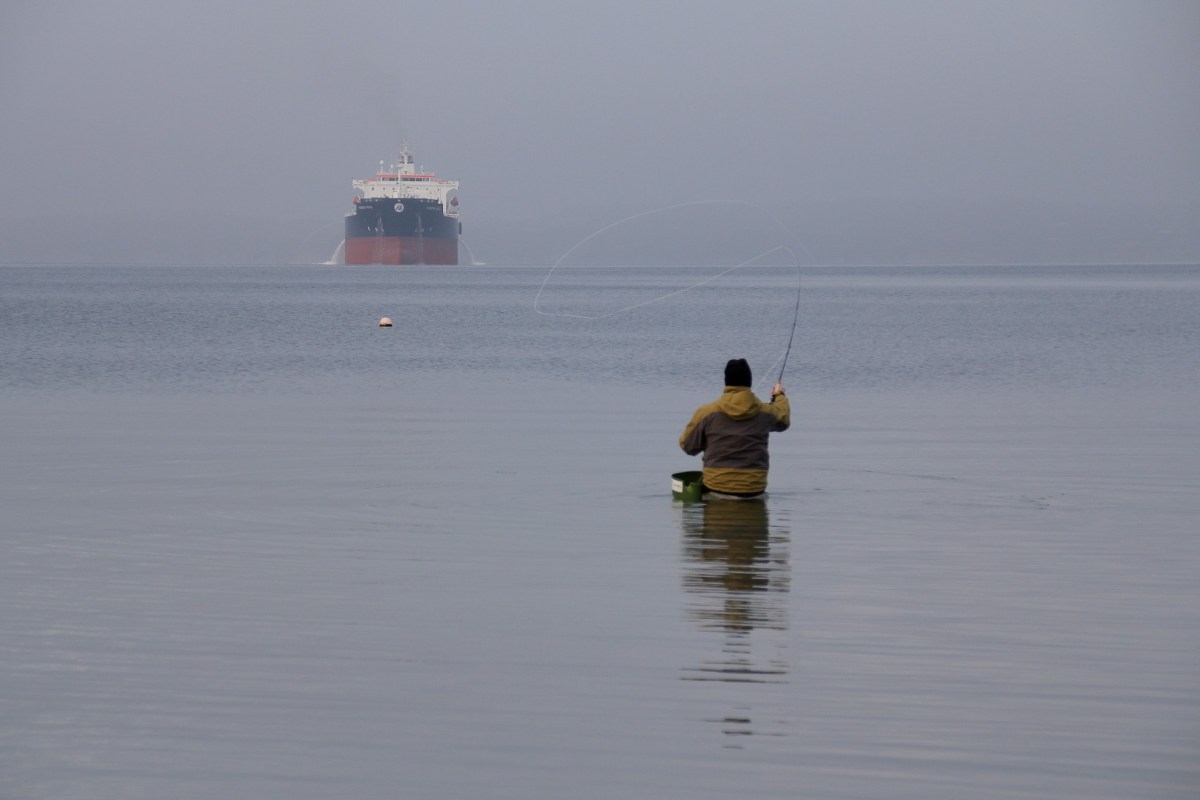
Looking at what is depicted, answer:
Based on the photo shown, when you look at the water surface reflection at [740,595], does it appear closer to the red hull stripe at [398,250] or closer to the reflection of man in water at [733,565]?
the reflection of man in water at [733,565]

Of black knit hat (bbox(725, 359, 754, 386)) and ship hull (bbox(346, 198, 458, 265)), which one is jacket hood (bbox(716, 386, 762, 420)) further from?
ship hull (bbox(346, 198, 458, 265))

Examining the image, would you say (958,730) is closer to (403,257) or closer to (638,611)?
(638,611)

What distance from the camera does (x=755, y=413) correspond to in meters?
10.1

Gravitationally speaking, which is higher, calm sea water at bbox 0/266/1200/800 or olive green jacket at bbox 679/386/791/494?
olive green jacket at bbox 679/386/791/494

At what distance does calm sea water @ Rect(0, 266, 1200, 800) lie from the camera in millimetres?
5133

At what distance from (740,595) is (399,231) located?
12660cm

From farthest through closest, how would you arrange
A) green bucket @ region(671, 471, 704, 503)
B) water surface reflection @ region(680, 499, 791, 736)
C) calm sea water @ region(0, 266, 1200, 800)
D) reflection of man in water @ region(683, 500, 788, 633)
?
1. green bucket @ region(671, 471, 704, 503)
2. reflection of man in water @ region(683, 500, 788, 633)
3. water surface reflection @ region(680, 499, 791, 736)
4. calm sea water @ region(0, 266, 1200, 800)

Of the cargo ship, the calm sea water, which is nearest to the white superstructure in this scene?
the cargo ship

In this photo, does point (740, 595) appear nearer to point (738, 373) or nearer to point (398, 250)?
point (738, 373)

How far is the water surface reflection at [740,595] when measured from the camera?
19.9 ft

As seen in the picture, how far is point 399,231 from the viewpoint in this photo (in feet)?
434

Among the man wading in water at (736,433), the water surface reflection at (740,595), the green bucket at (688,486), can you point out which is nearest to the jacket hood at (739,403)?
the man wading in water at (736,433)

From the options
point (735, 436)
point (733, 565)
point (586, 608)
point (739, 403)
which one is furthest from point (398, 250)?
point (586, 608)

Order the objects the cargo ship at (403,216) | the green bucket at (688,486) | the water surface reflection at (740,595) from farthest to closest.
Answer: the cargo ship at (403,216), the green bucket at (688,486), the water surface reflection at (740,595)
